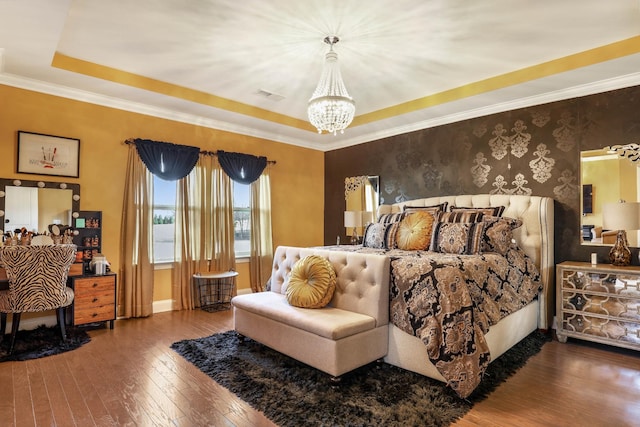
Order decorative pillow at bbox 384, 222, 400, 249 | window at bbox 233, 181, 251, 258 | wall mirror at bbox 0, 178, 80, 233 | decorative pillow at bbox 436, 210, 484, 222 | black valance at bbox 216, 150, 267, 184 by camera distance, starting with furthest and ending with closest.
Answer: window at bbox 233, 181, 251, 258 → black valance at bbox 216, 150, 267, 184 → decorative pillow at bbox 384, 222, 400, 249 → decorative pillow at bbox 436, 210, 484, 222 → wall mirror at bbox 0, 178, 80, 233

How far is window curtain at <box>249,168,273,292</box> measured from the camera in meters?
5.50

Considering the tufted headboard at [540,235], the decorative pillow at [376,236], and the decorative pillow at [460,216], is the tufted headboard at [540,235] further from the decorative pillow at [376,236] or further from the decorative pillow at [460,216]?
the decorative pillow at [376,236]

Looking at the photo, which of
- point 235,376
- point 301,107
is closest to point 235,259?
point 301,107

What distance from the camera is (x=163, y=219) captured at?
467 cm

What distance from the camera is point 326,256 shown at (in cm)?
312

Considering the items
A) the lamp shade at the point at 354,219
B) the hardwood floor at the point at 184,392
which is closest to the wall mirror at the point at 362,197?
the lamp shade at the point at 354,219

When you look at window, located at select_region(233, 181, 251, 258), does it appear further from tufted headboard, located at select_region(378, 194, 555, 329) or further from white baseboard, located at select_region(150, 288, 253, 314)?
tufted headboard, located at select_region(378, 194, 555, 329)

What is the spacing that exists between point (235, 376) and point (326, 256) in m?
1.20

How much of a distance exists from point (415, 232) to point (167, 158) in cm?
326

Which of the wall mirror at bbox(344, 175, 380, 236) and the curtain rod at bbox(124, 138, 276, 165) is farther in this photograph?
the wall mirror at bbox(344, 175, 380, 236)

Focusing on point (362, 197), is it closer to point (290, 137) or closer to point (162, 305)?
point (290, 137)

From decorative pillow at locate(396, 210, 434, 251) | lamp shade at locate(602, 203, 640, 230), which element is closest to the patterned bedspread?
decorative pillow at locate(396, 210, 434, 251)

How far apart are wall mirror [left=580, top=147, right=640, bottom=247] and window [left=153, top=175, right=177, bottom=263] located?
4891 mm

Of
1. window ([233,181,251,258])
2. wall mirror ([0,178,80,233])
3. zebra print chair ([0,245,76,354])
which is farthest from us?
window ([233,181,251,258])
